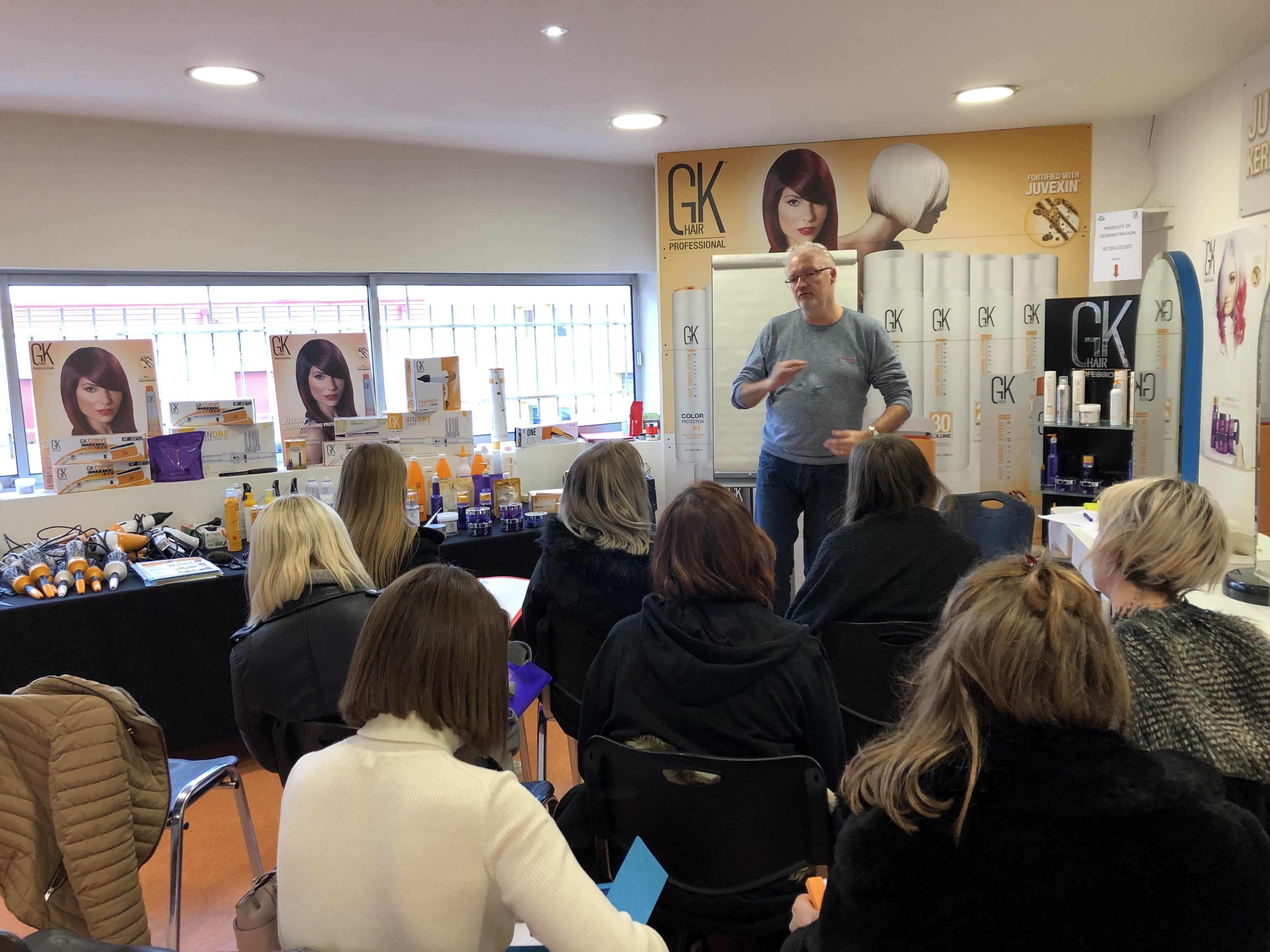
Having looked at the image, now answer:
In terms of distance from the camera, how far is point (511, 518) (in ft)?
12.3

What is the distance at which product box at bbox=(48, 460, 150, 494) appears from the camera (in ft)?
11.1

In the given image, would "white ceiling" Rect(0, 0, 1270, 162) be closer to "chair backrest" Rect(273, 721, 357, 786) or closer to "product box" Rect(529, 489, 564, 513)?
"product box" Rect(529, 489, 564, 513)

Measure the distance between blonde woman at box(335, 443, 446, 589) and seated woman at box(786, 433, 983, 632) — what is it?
111 centimetres

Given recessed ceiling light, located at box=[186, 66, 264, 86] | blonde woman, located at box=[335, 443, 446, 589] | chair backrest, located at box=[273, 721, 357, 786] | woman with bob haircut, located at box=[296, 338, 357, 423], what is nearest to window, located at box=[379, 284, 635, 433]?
woman with bob haircut, located at box=[296, 338, 357, 423]

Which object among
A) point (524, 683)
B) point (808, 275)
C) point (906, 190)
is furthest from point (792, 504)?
point (906, 190)

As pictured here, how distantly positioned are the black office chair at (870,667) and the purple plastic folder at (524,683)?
680 millimetres

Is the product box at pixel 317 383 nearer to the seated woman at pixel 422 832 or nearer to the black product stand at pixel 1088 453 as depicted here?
the seated woman at pixel 422 832

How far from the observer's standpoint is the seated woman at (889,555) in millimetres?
2045

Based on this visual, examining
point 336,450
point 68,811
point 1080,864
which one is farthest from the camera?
point 336,450

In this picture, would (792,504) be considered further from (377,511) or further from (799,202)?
(799,202)

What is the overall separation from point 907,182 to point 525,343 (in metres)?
2.23

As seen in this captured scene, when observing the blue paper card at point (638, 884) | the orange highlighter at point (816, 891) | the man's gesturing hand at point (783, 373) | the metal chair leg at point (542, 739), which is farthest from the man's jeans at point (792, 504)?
the blue paper card at point (638, 884)

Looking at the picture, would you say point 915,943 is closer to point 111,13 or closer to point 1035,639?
point 1035,639

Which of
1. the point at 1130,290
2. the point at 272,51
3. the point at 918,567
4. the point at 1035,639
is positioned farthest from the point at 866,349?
the point at 1035,639
